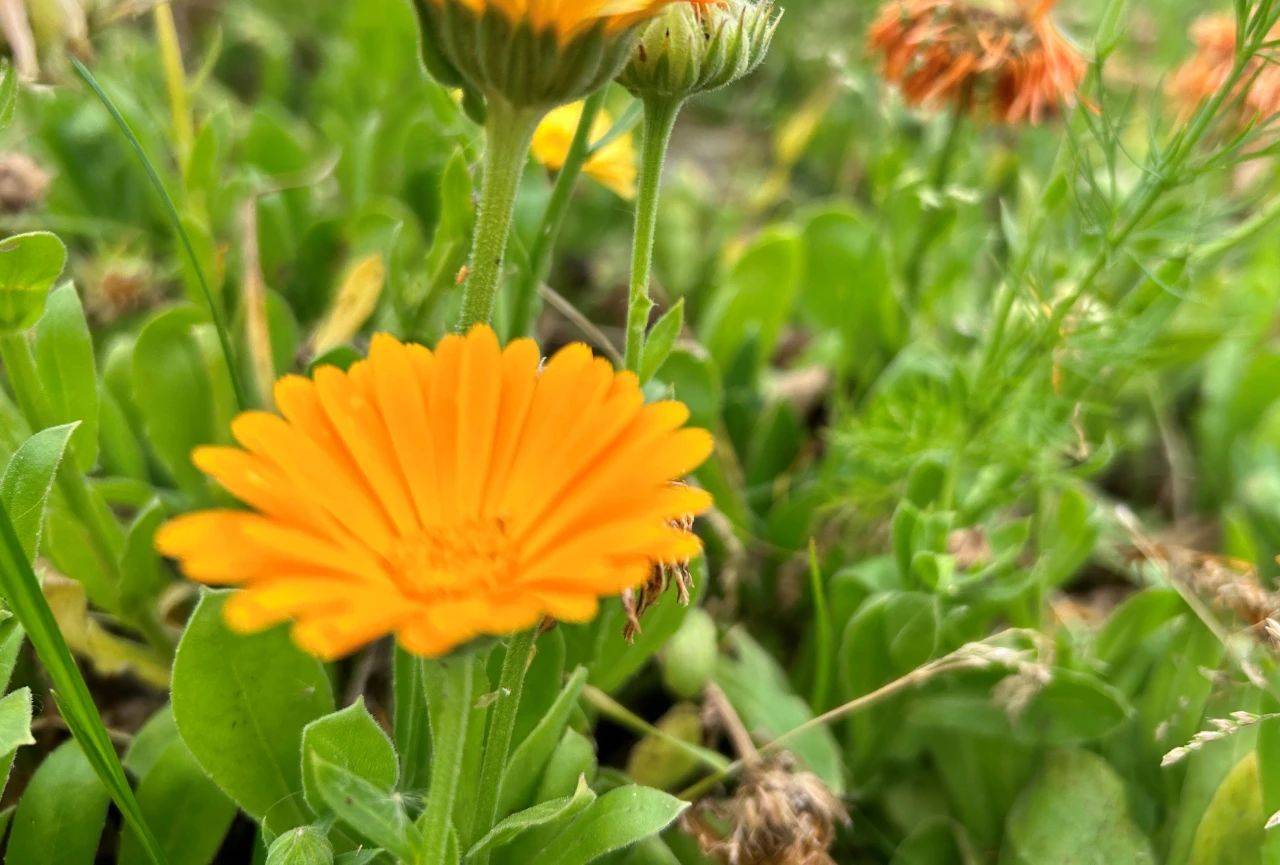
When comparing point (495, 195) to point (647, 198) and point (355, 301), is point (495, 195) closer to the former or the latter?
point (647, 198)

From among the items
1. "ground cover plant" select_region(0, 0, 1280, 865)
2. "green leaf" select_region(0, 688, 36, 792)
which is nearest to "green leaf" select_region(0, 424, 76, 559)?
"ground cover plant" select_region(0, 0, 1280, 865)

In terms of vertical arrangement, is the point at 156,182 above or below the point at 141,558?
above

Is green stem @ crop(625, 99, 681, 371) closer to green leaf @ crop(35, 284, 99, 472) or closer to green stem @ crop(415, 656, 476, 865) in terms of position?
green stem @ crop(415, 656, 476, 865)

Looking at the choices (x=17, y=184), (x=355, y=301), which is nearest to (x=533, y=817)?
(x=355, y=301)

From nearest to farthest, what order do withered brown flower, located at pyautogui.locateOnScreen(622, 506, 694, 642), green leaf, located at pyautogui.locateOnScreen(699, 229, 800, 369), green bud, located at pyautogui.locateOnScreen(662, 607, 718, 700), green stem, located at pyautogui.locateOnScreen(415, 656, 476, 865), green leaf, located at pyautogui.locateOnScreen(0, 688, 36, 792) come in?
A: 1. green stem, located at pyautogui.locateOnScreen(415, 656, 476, 865)
2. green leaf, located at pyautogui.locateOnScreen(0, 688, 36, 792)
3. withered brown flower, located at pyautogui.locateOnScreen(622, 506, 694, 642)
4. green bud, located at pyautogui.locateOnScreen(662, 607, 718, 700)
5. green leaf, located at pyautogui.locateOnScreen(699, 229, 800, 369)

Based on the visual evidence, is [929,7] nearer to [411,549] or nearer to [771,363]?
[771,363]

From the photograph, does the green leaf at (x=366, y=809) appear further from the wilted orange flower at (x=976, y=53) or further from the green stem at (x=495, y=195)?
the wilted orange flower at (x=976, y=53)
